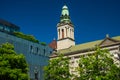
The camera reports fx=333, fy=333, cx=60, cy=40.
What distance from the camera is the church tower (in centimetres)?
11294

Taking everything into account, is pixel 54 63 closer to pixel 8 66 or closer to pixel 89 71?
pixel 89 71

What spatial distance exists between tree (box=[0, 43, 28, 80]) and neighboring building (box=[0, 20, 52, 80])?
2043 centimetres

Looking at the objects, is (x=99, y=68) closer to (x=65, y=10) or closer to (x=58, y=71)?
(x=58, y=71)

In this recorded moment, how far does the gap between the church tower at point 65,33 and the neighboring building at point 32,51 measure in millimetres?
28510

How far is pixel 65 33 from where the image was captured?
4476 inches

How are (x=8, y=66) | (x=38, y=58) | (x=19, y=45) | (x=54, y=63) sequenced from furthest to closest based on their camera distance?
(x=38, y=58) → (x=19, y=45) → (x=54, y=63) → (x=8, y=66)

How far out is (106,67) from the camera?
2104 inches

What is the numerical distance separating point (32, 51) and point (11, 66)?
29.3 meters

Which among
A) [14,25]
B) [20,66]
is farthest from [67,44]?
[20,66]

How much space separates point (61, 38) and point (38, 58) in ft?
119

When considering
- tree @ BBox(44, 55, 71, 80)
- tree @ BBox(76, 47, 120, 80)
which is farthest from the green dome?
tree @ BBox(76, 47, 120, 80)

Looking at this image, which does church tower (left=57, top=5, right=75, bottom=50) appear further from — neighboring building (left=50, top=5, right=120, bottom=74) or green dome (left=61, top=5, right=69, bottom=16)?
Result: green dome (left=61, top=5, right=69, bottom=16)

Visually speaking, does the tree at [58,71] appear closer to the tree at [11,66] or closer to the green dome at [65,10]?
the tree at [11,66]

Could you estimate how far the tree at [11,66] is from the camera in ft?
154
